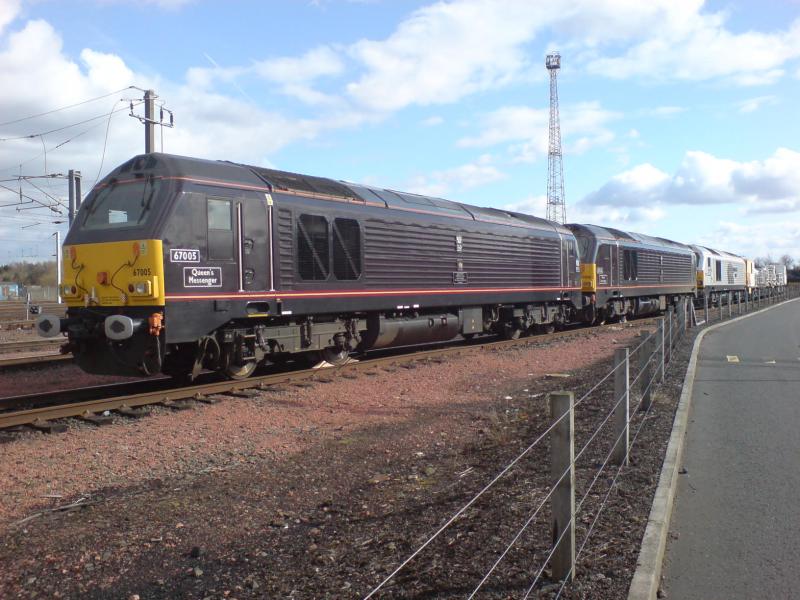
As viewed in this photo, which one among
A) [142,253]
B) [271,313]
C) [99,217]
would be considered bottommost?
[271,313]

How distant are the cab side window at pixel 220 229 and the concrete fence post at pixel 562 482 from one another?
23.6 feet

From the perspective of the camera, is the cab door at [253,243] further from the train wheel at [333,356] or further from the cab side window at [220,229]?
the train wheel at [333,356]

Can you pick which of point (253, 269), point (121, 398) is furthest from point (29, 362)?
point (253, 269)

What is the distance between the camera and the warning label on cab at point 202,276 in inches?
374

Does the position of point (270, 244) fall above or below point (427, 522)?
above

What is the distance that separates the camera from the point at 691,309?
24.4 metres

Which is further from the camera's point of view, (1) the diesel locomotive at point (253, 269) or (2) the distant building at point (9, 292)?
(2) the distant building at point (9, 292)

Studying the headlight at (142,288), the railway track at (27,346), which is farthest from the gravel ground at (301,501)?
the railway track at (27,346)

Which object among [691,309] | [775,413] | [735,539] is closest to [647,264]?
[691,309]

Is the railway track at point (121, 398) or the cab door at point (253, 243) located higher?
the cab door at point (253, 243)

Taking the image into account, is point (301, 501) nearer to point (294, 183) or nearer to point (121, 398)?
point (121, 398)

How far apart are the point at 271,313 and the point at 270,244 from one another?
3.57 feet

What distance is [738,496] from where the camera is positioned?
5.77 meters

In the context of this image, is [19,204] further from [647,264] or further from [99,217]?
[647,264]
